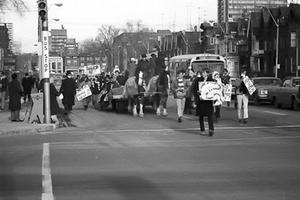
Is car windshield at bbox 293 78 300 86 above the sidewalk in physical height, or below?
above

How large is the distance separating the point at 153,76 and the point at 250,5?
87664 millimetres

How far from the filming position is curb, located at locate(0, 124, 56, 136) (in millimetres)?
16922

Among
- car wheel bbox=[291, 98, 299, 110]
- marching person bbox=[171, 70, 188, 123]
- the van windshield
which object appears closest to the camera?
marching person bbox=[171, 70, 188, 123]

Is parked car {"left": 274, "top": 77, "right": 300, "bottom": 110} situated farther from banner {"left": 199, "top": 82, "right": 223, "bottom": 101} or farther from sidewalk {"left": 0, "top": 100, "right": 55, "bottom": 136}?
sidewalk {"left": 0, "top": 100, "right": 55, "bottom": 136}

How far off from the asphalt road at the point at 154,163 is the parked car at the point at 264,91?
1048cm

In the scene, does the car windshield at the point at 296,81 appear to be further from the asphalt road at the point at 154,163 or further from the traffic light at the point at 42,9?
the traffic light at the point at 42,9

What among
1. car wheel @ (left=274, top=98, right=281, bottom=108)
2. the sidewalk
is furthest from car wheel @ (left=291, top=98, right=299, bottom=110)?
the sidewalk

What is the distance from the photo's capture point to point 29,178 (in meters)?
9.23

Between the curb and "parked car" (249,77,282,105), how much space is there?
45.4 feet

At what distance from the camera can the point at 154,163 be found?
10.5 metres

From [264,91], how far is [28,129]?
15372mm

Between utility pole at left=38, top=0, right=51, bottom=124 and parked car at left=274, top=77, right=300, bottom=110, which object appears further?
parked car at left=274, top=77, right=300, bottom=110

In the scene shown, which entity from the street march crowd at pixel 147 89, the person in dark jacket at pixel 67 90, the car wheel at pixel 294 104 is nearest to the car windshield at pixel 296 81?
the car wheel at pixel 294 104

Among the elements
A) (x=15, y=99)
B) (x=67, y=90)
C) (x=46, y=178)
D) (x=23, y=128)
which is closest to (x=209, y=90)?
(x=23, y=128)
